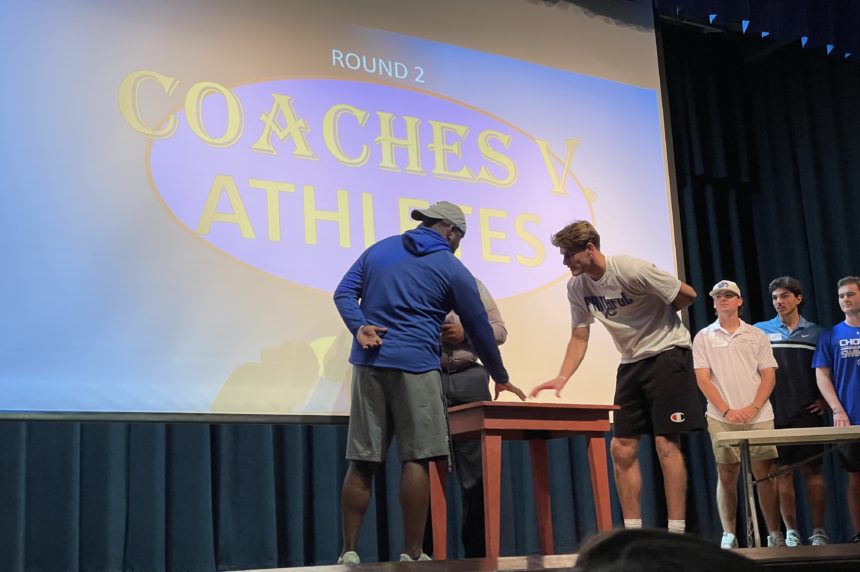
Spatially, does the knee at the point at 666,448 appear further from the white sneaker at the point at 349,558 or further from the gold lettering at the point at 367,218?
the gold lettering at the point at 367,218

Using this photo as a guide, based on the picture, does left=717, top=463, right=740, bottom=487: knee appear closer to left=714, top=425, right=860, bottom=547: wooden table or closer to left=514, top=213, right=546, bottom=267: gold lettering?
left=714, top=425, right=860, bottom=547: wooden table

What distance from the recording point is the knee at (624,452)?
3742 millimetres

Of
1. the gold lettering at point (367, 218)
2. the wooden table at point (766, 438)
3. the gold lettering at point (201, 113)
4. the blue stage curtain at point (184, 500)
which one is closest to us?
the wooden table at point (766, 438)

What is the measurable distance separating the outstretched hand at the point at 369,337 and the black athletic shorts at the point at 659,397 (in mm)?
1175

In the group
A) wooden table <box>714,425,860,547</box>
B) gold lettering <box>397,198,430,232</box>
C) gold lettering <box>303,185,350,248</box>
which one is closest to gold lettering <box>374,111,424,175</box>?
gold lettering <box>397,198,430,232</box>

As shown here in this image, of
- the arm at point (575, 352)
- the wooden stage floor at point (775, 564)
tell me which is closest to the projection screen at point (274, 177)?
the arm at point (575, 352)

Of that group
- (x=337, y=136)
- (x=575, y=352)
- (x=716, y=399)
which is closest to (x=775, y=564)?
(x=575, y=352)

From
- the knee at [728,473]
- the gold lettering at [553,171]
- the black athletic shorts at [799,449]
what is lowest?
the knee at [728,473]

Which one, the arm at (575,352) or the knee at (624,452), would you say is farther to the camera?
the arm at (575,352)

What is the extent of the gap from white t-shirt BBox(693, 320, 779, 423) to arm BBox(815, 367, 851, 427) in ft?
1.20

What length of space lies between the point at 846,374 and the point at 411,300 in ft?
7.74

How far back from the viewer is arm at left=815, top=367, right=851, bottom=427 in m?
4.40

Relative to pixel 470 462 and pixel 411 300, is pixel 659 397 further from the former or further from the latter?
pixel 411 300

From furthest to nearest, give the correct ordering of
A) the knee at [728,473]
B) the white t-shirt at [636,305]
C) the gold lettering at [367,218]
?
the knee at [728,473] → the gold lettering at [367,218] → the white t-shirt at [636,305]
